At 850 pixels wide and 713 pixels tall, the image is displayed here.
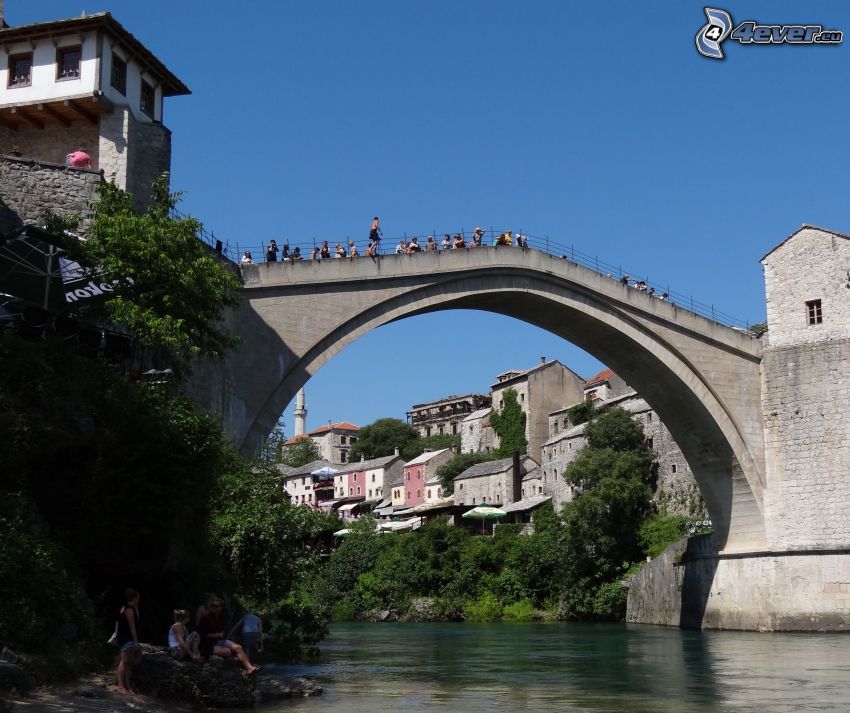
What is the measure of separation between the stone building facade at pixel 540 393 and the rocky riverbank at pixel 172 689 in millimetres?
56276

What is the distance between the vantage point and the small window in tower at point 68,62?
19.4m

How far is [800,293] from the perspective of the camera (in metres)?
26.5

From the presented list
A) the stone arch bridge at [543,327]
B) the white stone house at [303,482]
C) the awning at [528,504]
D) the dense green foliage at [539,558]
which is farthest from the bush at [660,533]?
the white stone house at [303,482]

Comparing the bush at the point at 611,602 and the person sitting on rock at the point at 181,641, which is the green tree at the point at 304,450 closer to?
the bush at the point at 611,602

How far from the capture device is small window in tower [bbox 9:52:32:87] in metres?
19.8

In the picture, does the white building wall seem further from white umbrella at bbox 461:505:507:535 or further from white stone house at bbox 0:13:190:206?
white umbrella at bbox 461:505:507:535

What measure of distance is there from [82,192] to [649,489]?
95.6ft

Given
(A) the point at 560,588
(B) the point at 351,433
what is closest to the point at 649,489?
(A) the point at 560,588

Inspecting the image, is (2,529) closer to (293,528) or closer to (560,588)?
(293,528)

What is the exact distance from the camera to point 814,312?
26.5 metres

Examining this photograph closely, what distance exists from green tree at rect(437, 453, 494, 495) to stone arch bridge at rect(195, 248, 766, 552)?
40.6 m

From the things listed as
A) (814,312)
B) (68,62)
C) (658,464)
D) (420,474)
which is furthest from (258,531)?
(420,474)

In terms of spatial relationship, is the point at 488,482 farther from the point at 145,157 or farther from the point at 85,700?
the point at 85,700

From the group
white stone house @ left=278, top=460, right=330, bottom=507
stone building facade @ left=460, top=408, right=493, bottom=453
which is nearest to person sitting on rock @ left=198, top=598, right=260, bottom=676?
stone building facade @ left=460, top=408, right=493, bottom=453
